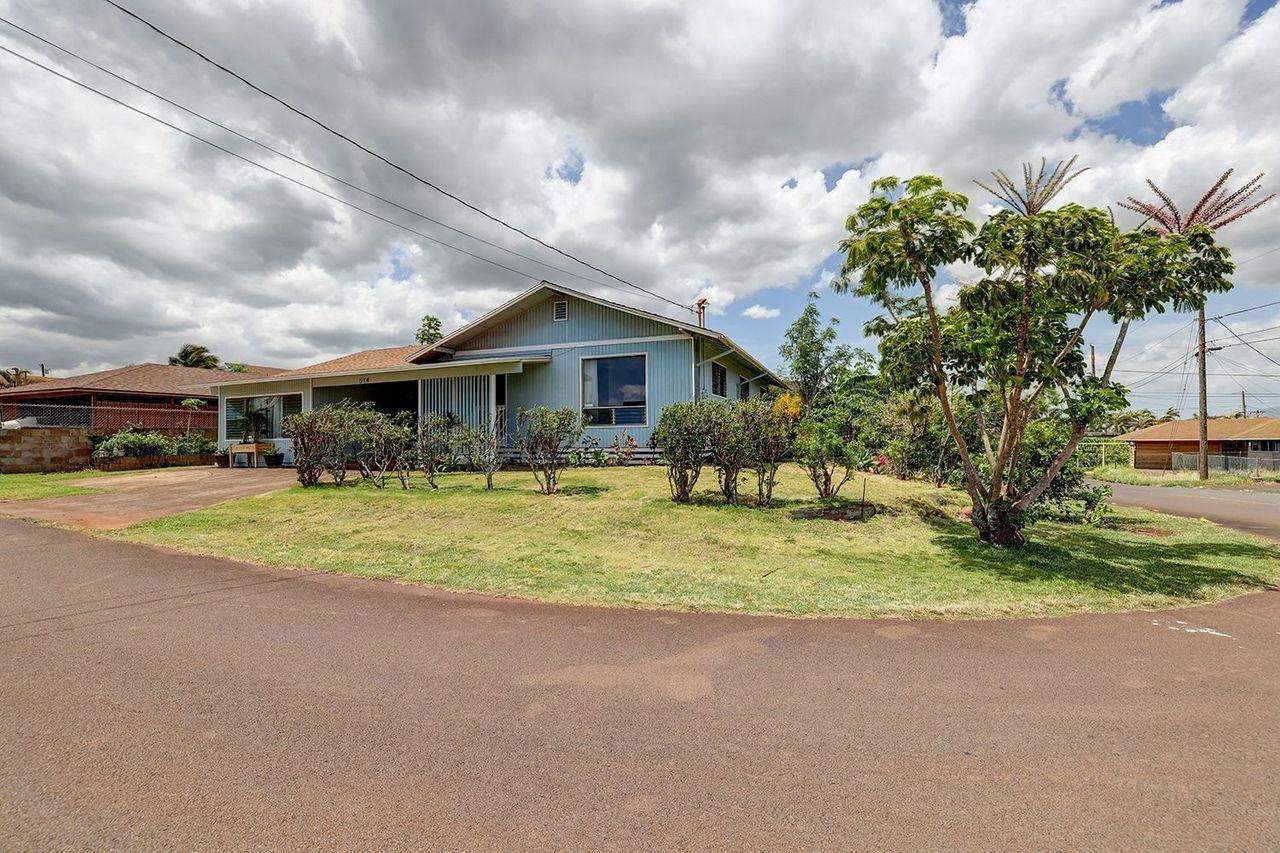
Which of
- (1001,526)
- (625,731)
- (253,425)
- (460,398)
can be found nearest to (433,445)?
(460,398)

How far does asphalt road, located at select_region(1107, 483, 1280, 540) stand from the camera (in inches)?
489

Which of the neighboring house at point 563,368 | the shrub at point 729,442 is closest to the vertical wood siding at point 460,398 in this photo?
the neighboring house at point 563,368

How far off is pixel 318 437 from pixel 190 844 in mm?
12336

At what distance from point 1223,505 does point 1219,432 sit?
33.7 m

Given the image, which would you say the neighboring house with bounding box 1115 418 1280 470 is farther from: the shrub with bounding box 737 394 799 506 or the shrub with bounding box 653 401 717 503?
the shrub with bounding box 653 401 717 503

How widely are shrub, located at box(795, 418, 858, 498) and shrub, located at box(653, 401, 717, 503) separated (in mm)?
1677

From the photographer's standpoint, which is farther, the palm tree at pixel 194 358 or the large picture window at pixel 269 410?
the palm tree at pixel 194 358

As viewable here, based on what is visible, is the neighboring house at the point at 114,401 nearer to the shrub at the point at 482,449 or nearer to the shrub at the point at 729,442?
the shrub at the point at 482,449

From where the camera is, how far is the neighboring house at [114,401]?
997 inches

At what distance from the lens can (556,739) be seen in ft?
10.2

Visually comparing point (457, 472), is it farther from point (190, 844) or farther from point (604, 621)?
point (190, 844)

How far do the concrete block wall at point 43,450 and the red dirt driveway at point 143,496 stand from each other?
4.25 meters

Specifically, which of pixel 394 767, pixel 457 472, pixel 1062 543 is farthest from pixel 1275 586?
pixel 457 472

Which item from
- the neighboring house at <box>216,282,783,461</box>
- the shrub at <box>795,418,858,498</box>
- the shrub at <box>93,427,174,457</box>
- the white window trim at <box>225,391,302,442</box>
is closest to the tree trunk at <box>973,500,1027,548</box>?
the shrub at <box>795,418,858,498</box>
